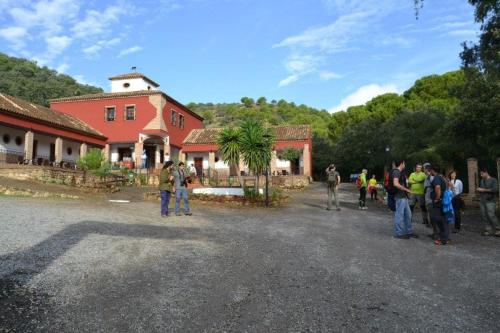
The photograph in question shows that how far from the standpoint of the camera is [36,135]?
24.4 metres

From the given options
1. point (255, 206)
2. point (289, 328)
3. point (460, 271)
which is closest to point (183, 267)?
point (289, 328)

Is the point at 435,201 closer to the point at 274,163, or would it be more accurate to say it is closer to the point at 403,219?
the point at 403,219

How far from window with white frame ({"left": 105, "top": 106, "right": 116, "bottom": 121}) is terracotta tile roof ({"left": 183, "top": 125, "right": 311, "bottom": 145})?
6.41m

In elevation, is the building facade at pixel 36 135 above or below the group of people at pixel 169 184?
above

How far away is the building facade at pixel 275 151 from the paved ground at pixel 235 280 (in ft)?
69.7

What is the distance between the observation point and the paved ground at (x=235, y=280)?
10.8ft

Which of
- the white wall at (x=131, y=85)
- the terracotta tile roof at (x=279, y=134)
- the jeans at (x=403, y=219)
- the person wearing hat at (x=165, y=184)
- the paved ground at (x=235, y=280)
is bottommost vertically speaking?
the paved ground at (x=235, y=280)

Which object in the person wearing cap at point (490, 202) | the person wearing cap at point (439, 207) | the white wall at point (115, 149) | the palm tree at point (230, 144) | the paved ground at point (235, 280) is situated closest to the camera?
the paved ground at point (235, 280)

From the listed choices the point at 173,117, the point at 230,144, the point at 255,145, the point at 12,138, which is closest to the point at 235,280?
the point at 255,145

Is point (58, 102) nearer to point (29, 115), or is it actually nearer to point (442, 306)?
point (29, 115)

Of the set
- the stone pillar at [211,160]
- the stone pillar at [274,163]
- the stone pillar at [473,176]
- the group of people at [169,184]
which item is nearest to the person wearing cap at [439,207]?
the group of people at [169,184]

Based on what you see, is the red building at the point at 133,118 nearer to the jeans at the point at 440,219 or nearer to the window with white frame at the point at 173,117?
the window with white frame at the point at 173,117

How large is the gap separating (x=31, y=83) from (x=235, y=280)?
1877 inches

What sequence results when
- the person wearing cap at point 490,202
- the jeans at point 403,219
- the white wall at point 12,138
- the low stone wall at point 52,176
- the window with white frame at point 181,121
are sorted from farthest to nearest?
the window with white frame at point 181,121 → the white wall at point 12,138 → the low stone wall at point 52,176 → the person wearing cap at point 490,202 → the jeans at point 403,219
